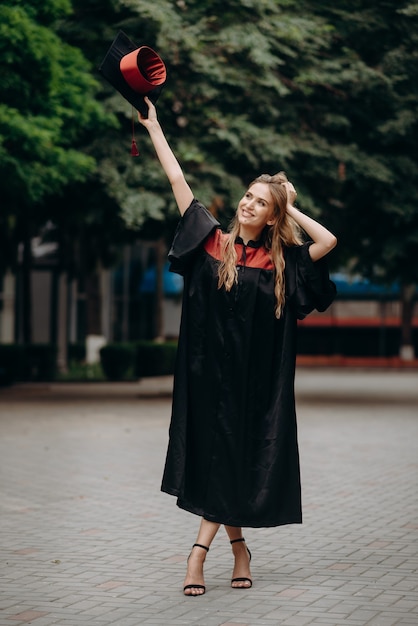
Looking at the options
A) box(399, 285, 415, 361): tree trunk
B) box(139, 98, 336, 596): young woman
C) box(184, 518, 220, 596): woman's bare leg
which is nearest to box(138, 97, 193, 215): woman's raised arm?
box(139, 98, 336, 596): young woman

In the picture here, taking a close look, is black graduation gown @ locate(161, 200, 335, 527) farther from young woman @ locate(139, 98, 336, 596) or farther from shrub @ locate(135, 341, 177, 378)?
shrub @ locate(135, 341, 177, 378)

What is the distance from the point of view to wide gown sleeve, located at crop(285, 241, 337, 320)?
606 cm

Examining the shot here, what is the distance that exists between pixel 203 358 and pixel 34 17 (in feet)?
41.5

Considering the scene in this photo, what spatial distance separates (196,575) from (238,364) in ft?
3.45

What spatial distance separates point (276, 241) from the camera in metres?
6.12

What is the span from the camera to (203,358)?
239 inches

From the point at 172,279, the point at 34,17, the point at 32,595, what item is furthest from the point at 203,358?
the point at 172,279

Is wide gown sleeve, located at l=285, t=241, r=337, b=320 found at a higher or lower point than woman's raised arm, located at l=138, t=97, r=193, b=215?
lower

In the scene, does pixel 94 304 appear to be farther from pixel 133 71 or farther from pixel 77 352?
pixel 133 71

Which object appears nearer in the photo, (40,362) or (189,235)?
(189,235)

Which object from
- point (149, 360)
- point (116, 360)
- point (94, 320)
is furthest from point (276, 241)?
point (94, 320)

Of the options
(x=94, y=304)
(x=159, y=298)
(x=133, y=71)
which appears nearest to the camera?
(x=133, y=71)

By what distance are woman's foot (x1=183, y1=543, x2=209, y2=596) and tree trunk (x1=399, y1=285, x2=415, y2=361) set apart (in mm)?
38942

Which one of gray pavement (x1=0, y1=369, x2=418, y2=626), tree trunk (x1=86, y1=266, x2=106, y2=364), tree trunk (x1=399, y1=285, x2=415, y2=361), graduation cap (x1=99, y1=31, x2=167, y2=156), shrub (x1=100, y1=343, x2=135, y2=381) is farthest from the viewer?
tree trunk (x1=399, y1=285, x2=415, y2=361)
